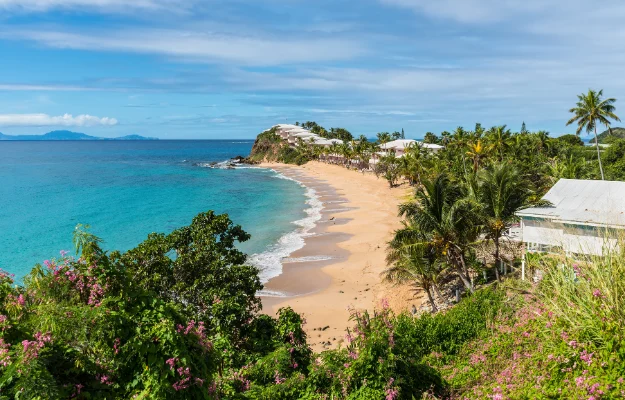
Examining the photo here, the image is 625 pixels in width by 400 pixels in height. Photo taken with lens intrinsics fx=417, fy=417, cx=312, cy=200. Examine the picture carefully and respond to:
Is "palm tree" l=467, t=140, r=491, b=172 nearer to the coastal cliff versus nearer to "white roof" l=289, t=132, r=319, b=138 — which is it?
the coastal cliff

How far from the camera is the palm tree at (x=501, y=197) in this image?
20438 mm

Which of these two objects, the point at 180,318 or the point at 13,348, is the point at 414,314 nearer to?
the point at 180,318

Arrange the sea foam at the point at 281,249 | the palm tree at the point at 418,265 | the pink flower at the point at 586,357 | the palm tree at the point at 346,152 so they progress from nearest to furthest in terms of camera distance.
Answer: the pink flower at the point at 586,357, the palm tree at the point at 418,265, the sea foam at the point at 281,249, the palm tree at the point at 346,152

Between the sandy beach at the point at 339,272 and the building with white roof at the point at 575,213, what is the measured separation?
7.32 m

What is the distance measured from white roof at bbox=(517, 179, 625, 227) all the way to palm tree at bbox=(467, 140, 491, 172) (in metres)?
24.3

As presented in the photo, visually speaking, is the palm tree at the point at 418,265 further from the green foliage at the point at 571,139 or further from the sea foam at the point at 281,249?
the green foliage at the point at 571,139

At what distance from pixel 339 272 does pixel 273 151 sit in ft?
329

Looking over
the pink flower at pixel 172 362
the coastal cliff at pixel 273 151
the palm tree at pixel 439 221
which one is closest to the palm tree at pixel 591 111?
the palm tree at pixel 439 221

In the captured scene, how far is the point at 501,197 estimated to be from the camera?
20.4 metres

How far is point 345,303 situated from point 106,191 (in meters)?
56.5

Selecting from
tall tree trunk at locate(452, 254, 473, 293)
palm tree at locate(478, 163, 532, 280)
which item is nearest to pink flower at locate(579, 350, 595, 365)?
tall tree trunk at locate(452, 254, 473, 293)

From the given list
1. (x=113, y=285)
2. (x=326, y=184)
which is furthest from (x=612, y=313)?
(x=326, y=184)

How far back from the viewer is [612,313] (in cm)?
803

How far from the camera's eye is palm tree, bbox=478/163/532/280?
67.1ft
